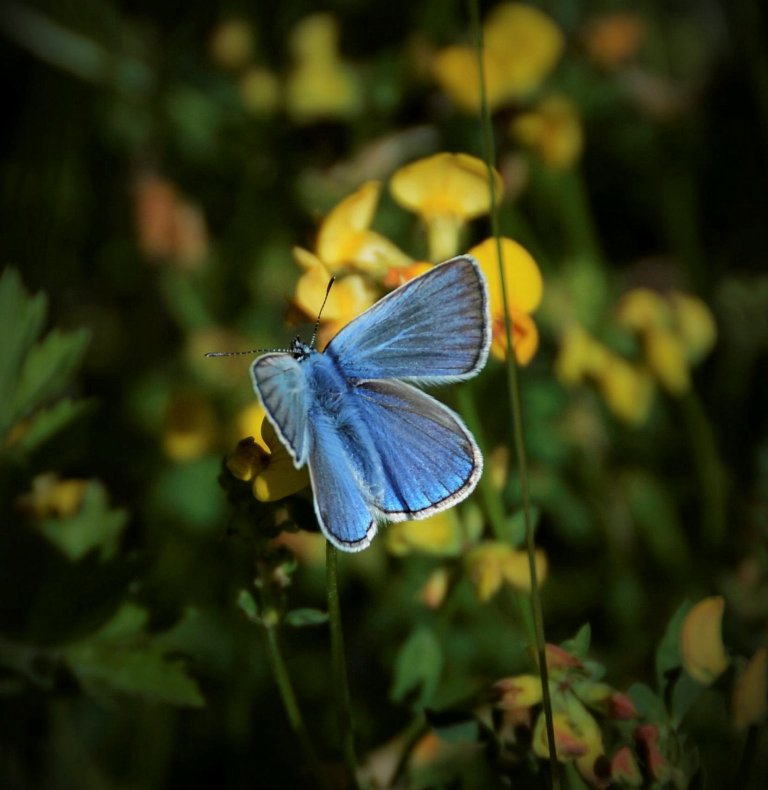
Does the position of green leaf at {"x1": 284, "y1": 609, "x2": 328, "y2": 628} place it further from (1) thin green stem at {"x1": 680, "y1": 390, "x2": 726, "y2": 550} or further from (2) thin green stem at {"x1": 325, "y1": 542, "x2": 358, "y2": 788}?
(1) thin green stem at {"x1": 680, "y1": 390, "x2": 726, "y2": 550}

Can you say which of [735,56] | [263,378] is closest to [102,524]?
[263,378]

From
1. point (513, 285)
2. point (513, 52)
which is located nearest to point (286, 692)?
point (513, 285)

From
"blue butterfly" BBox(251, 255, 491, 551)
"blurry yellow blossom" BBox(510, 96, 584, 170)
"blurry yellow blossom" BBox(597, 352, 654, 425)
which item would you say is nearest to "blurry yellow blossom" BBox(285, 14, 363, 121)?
"blurry yellow blossom" BBox(510, 96, 584, 170)

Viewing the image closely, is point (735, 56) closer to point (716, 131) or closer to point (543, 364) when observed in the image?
point (716, 131)

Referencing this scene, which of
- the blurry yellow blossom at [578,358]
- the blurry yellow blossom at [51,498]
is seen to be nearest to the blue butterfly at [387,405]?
the blurry yellow blossom at [51,498]

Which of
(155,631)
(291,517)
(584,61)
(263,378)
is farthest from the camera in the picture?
(584,61)

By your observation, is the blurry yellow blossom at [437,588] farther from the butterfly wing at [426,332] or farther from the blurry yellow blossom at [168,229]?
the blurry yellow blossom at [168,229]
